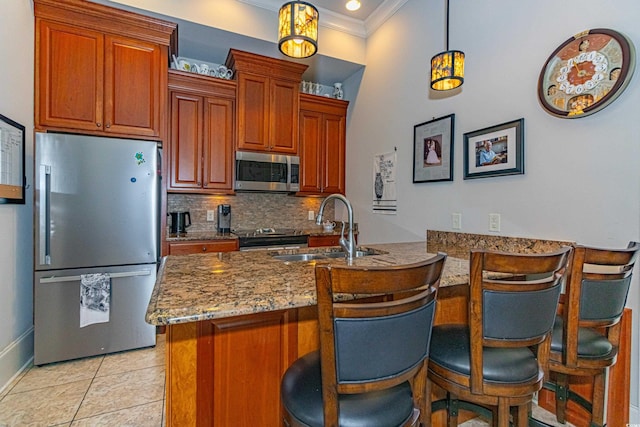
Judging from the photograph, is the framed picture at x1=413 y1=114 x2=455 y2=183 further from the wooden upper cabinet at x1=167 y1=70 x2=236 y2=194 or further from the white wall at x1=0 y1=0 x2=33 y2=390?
the white wall at x1=0 y1=0 x2=33 y2=390

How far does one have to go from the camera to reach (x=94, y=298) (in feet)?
7.98

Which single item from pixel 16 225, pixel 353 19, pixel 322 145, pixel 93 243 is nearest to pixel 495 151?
pixel 322 145

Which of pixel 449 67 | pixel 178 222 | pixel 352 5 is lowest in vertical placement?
pixel 178 222

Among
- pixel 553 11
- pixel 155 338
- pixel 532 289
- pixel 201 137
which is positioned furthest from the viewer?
pixel 201 137

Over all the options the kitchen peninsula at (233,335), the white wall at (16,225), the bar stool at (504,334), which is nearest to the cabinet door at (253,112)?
the white wall at (16,225)

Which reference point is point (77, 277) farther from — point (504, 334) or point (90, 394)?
point (504, 334)

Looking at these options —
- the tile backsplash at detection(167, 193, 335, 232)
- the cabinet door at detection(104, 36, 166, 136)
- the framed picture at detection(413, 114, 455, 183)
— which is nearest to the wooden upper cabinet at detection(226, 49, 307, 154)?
the tile backsplash at detection(167, 193, 335, 232)

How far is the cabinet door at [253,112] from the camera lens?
331cm

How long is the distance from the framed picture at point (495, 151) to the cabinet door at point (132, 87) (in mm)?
2615

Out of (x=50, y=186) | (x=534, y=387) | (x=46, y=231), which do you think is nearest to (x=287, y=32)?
(x=534, y=387)

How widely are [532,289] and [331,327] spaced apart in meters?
0.69

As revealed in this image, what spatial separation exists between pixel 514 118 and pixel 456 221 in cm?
83

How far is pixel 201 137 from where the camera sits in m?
3.22

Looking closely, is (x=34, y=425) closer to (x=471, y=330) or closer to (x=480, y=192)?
(x=471, y=330)
